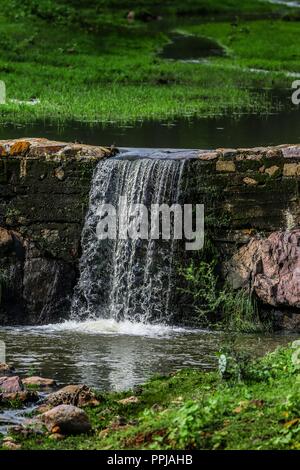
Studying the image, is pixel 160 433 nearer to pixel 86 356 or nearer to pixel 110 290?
pixel 86 356

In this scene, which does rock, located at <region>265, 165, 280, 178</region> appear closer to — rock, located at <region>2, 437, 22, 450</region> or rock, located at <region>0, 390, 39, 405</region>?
rock, located at <region>0, 390, 39, 405</region>

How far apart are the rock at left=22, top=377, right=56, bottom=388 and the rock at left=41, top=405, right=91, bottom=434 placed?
185cm

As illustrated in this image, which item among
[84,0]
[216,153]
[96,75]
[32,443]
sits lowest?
[32,443]

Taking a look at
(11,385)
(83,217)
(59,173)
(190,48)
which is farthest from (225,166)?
(190,48)

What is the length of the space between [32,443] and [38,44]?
106 ft

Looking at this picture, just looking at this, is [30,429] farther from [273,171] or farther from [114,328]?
[273,171]

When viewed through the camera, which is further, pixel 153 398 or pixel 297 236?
pixel 297 236

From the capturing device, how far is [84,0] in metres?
57.5

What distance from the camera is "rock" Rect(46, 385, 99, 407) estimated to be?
42.5ft

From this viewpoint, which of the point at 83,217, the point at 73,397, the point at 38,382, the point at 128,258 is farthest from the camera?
the point at 83,217

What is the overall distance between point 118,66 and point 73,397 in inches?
1057

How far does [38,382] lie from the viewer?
13938 mm

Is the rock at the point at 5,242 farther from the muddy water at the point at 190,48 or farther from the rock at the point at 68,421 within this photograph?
the muddy water at the point at 190,48

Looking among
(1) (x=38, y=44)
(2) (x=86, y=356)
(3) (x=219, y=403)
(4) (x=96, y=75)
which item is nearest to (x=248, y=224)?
(2) (x=86, y=356)
